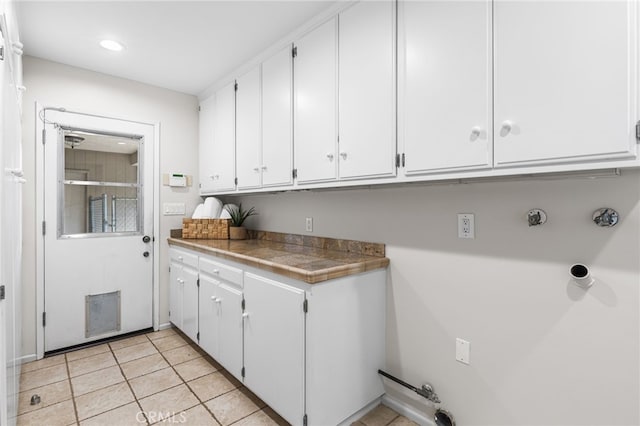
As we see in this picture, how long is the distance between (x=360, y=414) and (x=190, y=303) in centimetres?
161

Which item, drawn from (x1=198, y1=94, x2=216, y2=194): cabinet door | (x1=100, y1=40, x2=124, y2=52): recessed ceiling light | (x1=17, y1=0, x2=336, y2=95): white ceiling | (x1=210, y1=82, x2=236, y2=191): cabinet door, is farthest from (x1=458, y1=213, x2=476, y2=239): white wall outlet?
Answer: (x1=100, y1=40, x2=124, y2=52): recessed ceiling light

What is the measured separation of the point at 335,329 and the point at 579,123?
132cm

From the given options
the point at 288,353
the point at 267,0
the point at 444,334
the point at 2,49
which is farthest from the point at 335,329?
the point at 267,0

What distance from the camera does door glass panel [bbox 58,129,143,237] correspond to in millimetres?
2691

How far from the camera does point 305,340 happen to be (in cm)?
155

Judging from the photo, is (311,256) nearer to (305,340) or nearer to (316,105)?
(305,340)

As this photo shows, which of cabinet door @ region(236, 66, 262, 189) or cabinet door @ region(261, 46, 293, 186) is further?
cabinet door @ region(236, 66, 262, 189)

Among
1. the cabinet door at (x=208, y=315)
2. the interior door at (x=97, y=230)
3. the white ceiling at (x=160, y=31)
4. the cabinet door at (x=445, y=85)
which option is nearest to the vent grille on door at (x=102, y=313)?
the interior door at (x=97, y=230)

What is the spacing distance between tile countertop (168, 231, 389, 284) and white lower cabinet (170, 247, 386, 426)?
0.05 metres

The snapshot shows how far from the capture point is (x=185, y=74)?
9.30 ft

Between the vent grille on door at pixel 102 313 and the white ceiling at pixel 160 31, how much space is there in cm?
200

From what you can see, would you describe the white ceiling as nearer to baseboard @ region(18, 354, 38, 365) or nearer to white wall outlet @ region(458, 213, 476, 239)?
white wall outlet @ region(458, 213, 476, 239)

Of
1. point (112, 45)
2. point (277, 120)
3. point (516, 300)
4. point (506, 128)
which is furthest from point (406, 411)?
point (112, 45)

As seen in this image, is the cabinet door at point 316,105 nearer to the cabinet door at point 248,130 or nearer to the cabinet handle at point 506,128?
the cabinet door at point 248,130
